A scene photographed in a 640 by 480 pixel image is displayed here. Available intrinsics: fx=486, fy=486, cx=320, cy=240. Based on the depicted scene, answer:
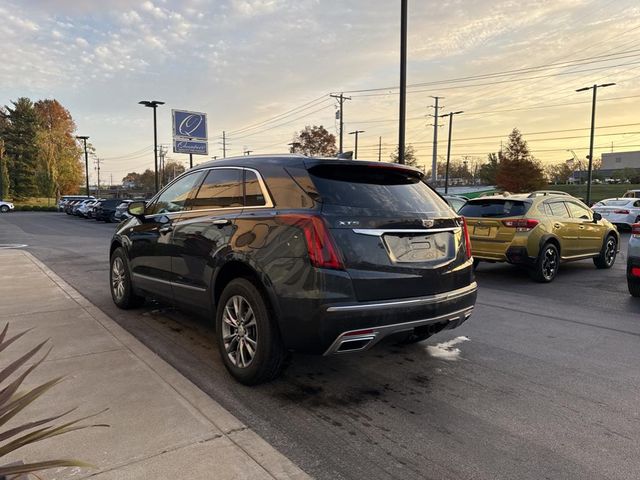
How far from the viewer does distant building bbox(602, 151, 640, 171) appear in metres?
115

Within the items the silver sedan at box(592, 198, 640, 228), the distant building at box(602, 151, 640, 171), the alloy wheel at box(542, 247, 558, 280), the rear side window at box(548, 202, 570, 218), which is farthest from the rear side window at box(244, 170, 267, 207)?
the distant building at box(602, 151, 640, 171)

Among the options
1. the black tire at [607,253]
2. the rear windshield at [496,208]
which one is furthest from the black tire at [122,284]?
the black tire at [607,253]

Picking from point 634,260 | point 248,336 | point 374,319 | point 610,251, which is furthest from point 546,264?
point 248,336

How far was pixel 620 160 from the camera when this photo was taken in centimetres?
12025

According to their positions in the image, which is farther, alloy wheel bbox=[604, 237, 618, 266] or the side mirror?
alloy wheel bbox=[604, 237, 618, 266]

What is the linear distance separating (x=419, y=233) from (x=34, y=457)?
9.42 feet

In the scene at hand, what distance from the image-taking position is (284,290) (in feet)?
Result: 11.4

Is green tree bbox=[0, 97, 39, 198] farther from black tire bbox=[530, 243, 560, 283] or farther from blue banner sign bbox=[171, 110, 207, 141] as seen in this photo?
black tire bbox=[530, 243, 560, 283]

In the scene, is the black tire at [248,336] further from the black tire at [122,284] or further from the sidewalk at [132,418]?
the black tire at [122,284]

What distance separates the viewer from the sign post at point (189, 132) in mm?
28594

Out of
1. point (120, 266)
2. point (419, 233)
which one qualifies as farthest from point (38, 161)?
point (419, 233)

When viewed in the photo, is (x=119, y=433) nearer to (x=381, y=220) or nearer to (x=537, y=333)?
Result: (x=381, y=220)

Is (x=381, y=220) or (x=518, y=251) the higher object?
(x=381, y=220)

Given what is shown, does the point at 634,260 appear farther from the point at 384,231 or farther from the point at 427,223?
the point at 384,231
